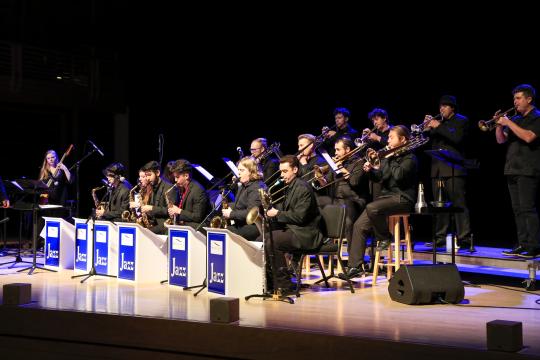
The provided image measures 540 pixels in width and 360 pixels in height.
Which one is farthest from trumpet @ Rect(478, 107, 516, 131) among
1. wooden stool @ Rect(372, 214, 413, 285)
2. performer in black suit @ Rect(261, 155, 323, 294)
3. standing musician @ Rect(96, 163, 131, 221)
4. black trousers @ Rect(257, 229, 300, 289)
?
standing musician @ Rect(96, 163, 131, 221)

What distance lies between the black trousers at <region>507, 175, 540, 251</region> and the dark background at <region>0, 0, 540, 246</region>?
4.95 feet

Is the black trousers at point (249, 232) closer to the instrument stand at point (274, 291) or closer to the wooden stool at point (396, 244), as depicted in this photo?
the instrument stand at point (274, 291)

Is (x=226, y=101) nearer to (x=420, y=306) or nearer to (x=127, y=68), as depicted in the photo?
(x=127, y=68)

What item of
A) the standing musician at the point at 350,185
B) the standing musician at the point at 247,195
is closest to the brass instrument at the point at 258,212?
the standing musician at the point at 247,195

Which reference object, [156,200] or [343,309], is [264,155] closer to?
[156,200]

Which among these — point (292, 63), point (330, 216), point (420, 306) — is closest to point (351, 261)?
point (330, 216)

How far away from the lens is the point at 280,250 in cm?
588

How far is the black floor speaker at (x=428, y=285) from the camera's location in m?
5.38

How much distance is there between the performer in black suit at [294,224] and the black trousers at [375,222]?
77cm

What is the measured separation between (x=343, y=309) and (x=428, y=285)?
720mm

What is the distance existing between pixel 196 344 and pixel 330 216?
5.94 feet

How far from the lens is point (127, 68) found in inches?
497

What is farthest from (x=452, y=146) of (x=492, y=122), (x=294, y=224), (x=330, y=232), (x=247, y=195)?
(x=247, y=195)

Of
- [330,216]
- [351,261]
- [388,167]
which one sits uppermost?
[388,167]
